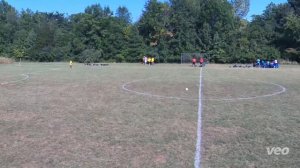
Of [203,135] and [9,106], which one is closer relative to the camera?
[203,135]

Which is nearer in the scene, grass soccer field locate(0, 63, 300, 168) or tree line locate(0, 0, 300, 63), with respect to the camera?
grass soccer field locate(0, 63, 300, 168)

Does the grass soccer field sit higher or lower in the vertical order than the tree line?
lower

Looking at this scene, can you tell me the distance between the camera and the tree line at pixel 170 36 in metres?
66.4

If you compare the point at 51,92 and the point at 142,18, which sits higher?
the point at 142,18

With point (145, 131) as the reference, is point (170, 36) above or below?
above

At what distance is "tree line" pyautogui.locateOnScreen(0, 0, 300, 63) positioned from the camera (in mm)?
66375

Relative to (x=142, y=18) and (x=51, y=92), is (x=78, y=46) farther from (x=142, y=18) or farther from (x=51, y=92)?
(x=51, y=92)

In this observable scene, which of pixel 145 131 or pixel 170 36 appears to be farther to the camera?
pixel 170 36

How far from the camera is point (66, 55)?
73.1m

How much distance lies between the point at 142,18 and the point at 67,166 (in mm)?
70449

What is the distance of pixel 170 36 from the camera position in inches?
2805

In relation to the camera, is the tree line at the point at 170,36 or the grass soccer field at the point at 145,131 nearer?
the grass soccer field at the point at 145,131

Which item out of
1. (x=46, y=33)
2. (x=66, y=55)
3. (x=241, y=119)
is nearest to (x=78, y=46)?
(x=66, y=55)

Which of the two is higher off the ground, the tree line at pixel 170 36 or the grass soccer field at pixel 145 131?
the tree line at pixel 170 36
